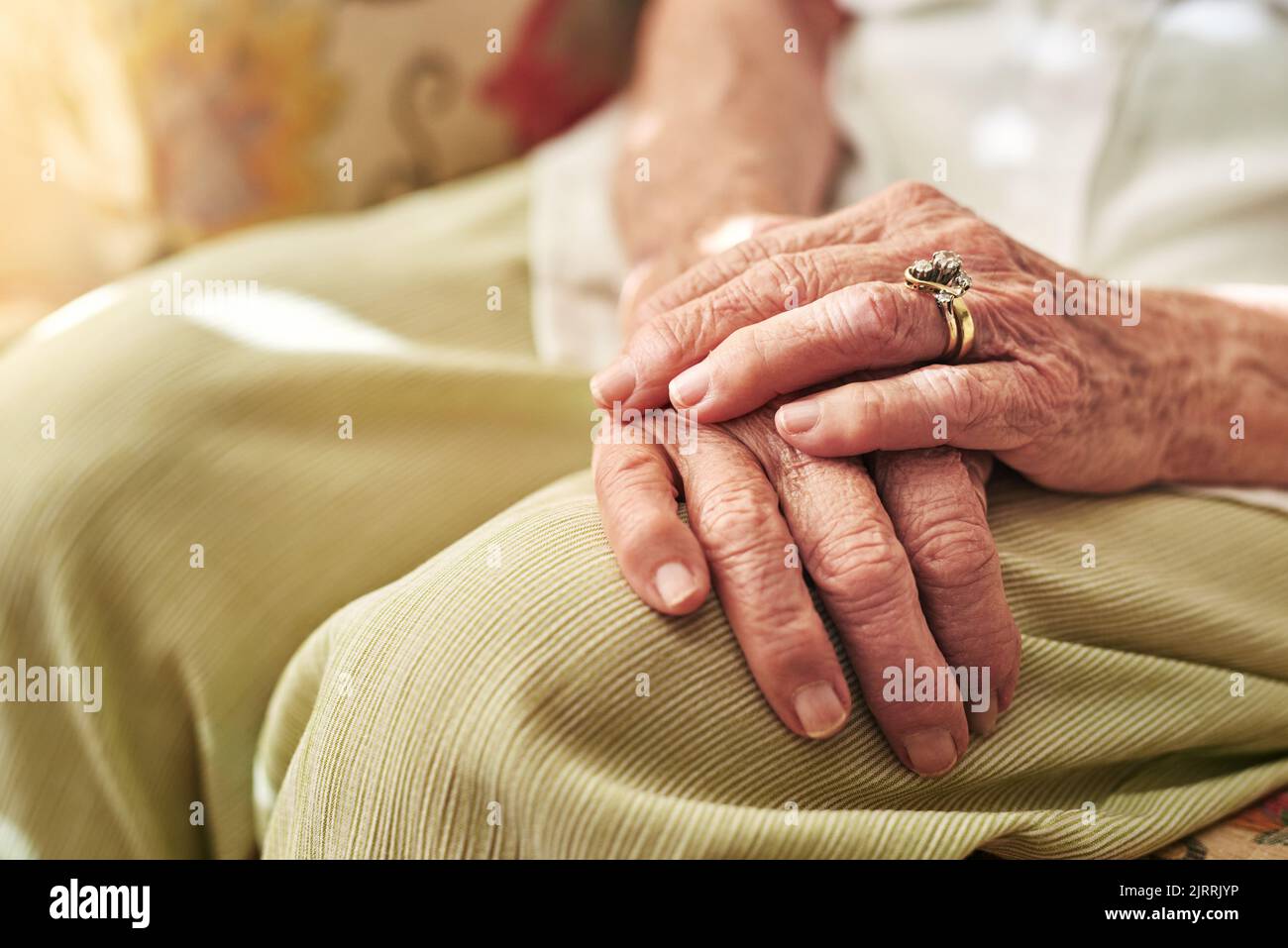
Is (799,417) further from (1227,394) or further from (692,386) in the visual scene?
(1227,394)

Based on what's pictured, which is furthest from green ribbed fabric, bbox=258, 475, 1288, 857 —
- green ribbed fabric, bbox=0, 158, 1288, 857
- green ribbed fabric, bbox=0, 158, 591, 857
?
green ribbed fabric, bbox=0, 158, 591, 857

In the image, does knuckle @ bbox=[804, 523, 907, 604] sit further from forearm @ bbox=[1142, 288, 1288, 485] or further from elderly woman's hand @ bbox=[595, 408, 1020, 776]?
forearm @ bbox=[1142, 288, 1288, 485]

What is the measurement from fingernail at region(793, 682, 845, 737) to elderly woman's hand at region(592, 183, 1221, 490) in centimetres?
13

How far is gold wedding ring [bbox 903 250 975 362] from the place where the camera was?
1.86 feet

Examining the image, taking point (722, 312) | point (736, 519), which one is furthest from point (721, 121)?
point (736, 519)

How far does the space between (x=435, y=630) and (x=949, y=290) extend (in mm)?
338

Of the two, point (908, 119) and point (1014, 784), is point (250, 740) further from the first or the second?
point (908, 119)

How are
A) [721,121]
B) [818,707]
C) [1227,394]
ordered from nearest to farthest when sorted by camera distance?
[818,707]
[1227,394]
[721,121]

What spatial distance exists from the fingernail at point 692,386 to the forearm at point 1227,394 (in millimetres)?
306

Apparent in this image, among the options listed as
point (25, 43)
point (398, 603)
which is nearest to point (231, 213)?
point (25, 43)

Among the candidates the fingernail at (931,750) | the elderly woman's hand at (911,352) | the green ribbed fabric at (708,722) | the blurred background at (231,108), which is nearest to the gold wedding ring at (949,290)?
the elderly woman's hand at (911,352)

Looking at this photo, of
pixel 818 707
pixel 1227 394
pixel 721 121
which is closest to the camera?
pixel 818 707

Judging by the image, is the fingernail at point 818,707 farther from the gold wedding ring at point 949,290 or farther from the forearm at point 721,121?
→ the forearm at point 721,121

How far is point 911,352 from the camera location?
56 cm
